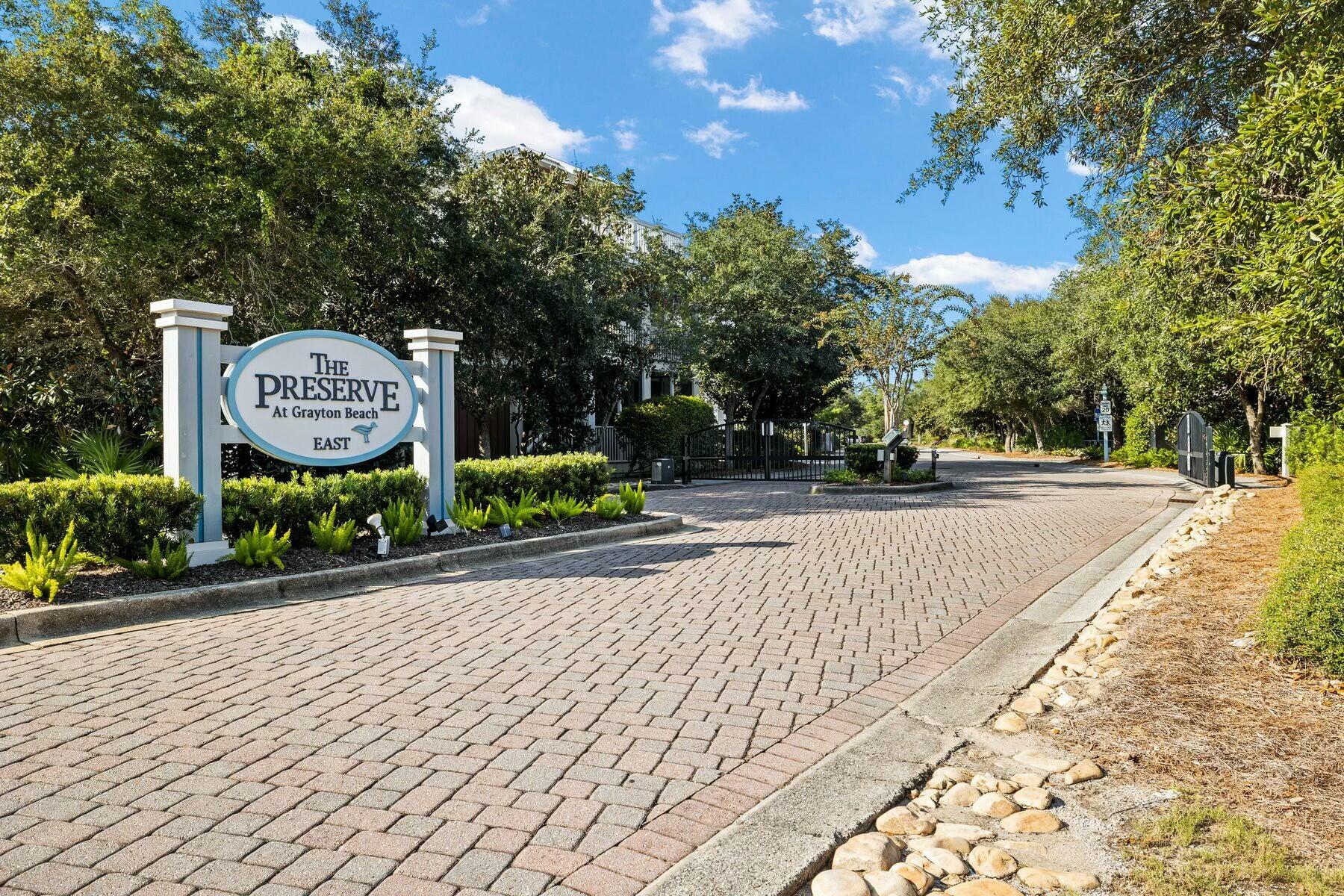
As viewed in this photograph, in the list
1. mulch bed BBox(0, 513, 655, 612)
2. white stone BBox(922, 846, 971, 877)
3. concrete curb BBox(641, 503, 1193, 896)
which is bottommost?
white stone BBox(922, 846, 971, 877)

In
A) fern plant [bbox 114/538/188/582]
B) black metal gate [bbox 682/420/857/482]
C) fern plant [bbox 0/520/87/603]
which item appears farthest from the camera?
black metal gate [bbox 682/420/857/482]

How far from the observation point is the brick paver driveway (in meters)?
2.78

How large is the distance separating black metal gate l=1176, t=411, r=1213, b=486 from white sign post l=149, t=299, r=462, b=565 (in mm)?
14899

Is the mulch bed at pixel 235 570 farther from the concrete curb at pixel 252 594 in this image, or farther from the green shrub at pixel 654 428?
the green shrub at pixel 654 428

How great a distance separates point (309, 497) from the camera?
843 cm

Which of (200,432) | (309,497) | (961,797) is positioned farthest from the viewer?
(309,497)

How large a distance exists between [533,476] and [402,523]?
102 inches

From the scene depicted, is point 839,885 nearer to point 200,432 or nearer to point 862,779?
point 862,779

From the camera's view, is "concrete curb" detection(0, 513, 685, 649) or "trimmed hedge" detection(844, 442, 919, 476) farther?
"trimmed hedge" detection(844, 442, 919, 476)

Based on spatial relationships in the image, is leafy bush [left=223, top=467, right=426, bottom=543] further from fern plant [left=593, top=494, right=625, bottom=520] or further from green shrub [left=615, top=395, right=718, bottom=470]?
green shrub [left=615, top=395, right=718, bottom=470]

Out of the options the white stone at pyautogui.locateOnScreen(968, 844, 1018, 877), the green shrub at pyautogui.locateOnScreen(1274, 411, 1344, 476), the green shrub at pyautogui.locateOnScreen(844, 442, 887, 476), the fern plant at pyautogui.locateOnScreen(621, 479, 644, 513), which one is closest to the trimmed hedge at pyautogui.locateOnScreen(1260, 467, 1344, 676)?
the white stone at pyautogui.locateOnScreen(968, 844, 1018, 877)

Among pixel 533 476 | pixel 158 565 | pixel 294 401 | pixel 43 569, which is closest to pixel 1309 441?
pixel 533 476

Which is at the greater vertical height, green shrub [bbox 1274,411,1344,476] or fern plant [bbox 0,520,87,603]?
green shrub [bbox 1274,411,1344,476]

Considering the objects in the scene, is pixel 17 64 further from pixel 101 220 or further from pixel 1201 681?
pixel 1201 681
